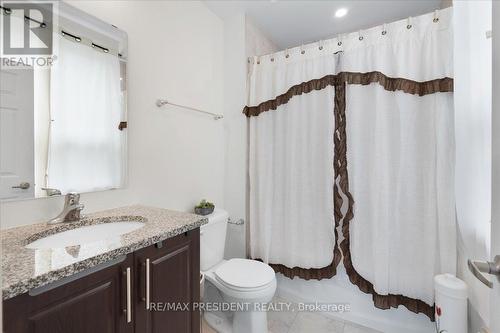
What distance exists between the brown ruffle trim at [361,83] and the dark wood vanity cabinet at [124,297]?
4.32 ft

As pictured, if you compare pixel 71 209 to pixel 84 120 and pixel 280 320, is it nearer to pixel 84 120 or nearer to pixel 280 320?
pixel 84 120

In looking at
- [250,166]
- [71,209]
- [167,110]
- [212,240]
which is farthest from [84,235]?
[250,166]

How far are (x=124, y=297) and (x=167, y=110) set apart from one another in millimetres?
1180

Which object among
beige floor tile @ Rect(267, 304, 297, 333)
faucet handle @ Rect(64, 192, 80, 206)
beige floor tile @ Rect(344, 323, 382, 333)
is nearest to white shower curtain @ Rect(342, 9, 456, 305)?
beige floor tile @ Rect(344, 323, 382, 333)

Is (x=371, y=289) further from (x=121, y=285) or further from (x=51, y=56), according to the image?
(x=51, y=56)

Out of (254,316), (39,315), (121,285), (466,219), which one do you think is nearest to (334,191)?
(466,219)

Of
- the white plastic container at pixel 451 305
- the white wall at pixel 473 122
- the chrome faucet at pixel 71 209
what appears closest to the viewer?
the white wall at pixel 473 122

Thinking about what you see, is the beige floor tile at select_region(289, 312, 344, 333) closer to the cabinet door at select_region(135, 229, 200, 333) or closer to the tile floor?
the tile floor

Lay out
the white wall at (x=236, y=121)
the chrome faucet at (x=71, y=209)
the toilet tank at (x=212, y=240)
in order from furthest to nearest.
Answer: the white wall at (x=236, y=121)
the toilet tank at (x=212, y=240)
the chrome faucet at (x=71, y=209)

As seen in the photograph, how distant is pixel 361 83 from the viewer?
5.36ft

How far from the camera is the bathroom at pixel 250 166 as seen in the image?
83cm

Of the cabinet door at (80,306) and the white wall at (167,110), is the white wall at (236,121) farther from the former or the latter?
the cabinet door at (80,306)

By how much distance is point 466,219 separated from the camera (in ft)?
2.99

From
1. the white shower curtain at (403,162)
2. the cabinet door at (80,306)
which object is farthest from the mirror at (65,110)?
the white shower curtain at (403,162)
